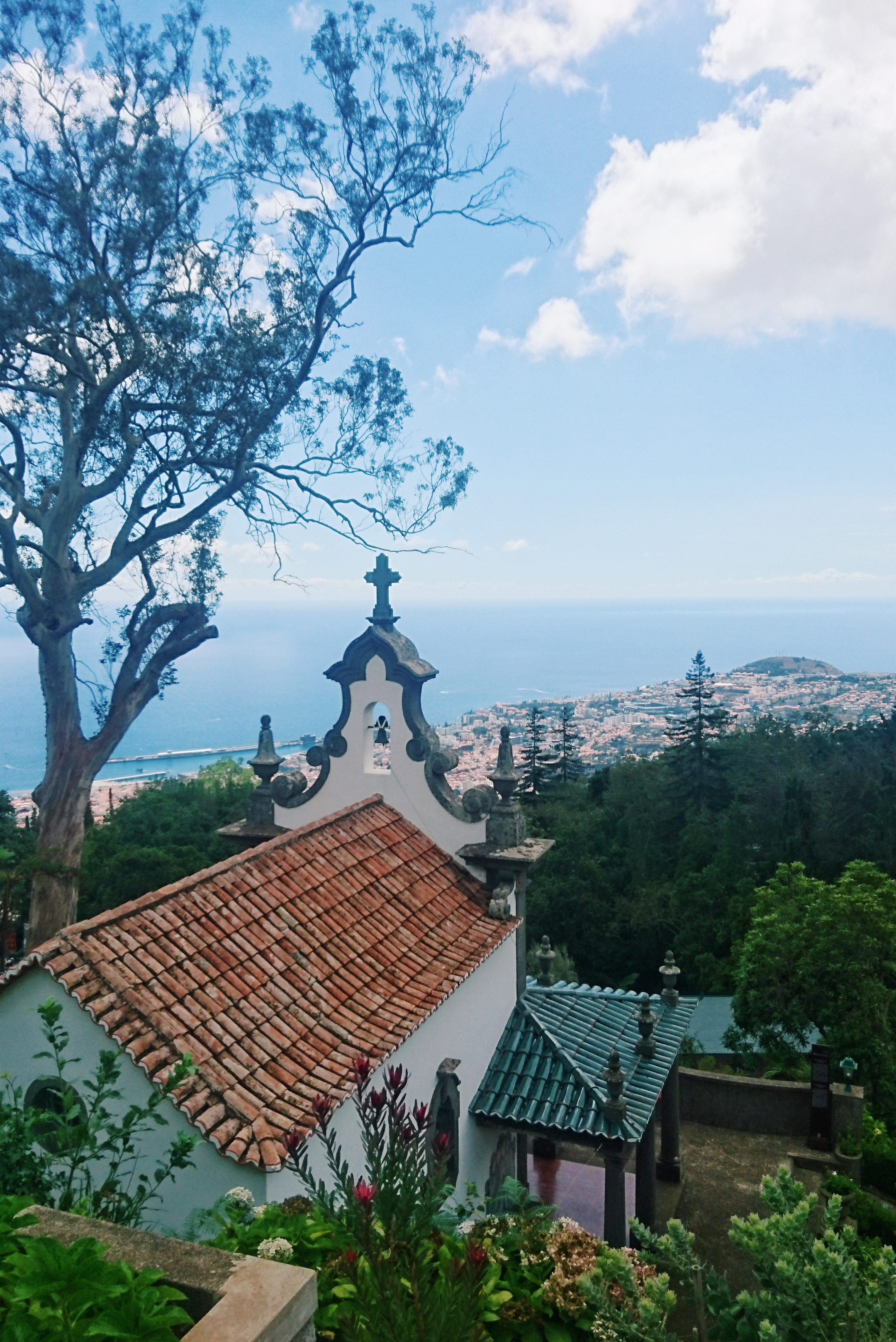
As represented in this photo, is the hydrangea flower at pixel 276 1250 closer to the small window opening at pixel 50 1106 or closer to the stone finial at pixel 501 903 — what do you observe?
the small window opening at pixel 50 1106

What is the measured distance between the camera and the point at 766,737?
146 feet

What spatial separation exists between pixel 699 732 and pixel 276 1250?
40111mm

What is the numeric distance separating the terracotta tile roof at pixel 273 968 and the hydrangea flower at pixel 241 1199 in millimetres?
358

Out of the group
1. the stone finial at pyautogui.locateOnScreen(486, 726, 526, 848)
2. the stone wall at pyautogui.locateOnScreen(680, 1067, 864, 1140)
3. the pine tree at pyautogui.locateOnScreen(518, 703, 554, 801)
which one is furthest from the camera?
the pine tree at pyautogui.locateOnScreen(518, 703, 554, 801)

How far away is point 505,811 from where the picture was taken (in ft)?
34.4

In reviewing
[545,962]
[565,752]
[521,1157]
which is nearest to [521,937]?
[545,962]

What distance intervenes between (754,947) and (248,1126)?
16.2m

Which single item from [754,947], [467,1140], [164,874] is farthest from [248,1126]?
[164,874]

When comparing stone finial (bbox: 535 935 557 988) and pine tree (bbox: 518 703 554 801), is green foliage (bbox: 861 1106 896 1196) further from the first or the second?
pine tree (bbox: 518 703 554 801)

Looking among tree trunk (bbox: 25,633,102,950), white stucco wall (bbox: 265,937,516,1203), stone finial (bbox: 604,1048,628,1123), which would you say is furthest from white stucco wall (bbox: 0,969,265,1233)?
tree trunk (bbox: 25,633,102,950)

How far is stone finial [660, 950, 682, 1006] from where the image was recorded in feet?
37.0

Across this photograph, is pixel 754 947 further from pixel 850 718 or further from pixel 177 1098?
pixel 850 718

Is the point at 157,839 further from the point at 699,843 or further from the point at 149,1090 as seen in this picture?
the point at 149,1090

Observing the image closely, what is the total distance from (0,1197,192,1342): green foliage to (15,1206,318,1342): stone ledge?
0.22 feet
